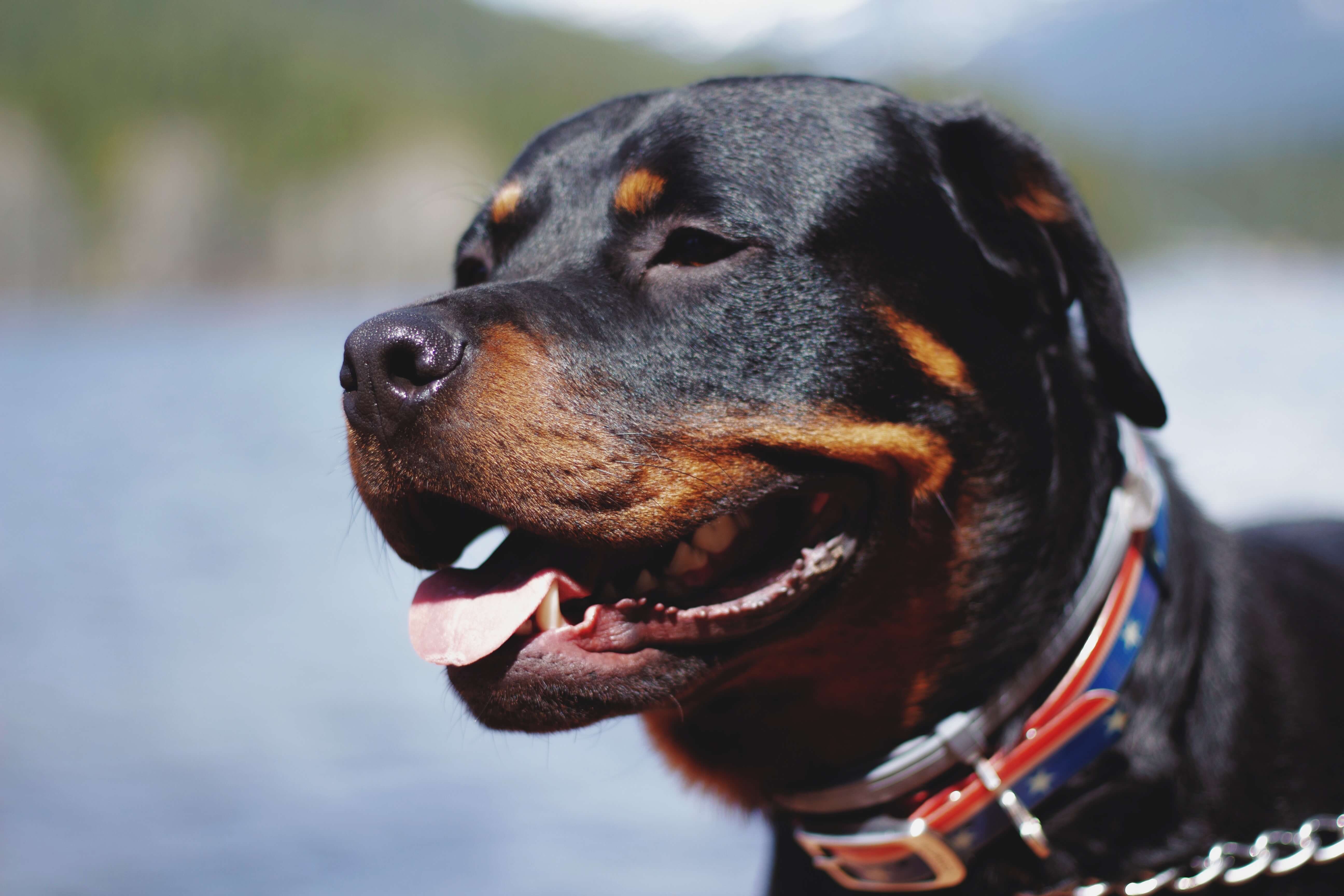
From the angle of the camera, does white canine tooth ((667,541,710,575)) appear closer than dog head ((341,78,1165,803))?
No

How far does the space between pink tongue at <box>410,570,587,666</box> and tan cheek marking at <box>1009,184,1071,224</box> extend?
3.93 ft

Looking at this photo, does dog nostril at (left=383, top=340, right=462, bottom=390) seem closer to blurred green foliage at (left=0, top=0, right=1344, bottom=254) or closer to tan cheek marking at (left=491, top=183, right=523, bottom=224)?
tan cheek marking at (left=491, top=183, right=523, bottom=224)

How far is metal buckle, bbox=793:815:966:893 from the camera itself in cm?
208

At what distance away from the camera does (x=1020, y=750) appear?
2.07 m

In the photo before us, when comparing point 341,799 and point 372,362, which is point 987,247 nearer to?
point 372,362

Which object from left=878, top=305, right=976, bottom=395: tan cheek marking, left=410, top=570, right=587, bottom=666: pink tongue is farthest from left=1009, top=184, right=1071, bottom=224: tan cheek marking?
left=410, top=570, right=587, bottom=666: pink tongue

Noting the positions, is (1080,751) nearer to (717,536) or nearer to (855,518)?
(855,518)

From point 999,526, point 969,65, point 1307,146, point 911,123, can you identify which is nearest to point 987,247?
point 911,123

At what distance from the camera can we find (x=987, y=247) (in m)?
2.33

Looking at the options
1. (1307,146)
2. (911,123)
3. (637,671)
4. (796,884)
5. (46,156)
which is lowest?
(1307,146)

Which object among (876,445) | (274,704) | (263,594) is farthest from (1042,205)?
(263,594)

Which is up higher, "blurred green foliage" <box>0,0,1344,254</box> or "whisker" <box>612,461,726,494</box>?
"whisker" <box>612,461,726,494</box>

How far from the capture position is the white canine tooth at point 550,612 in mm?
2037

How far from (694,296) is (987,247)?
630 mm
